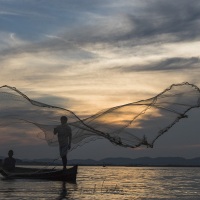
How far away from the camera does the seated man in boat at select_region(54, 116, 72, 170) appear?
17281 millimetres

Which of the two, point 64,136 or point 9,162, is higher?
point 64,136

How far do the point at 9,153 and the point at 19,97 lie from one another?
8046mm

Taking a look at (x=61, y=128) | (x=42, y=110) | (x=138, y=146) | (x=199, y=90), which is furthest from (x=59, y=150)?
(x=199, y=90)

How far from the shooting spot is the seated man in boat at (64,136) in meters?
17.3

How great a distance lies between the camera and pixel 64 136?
1819 cm

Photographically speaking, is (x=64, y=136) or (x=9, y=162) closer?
(x=64, y=136)

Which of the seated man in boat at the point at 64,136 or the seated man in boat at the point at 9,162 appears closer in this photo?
the seated man in boat at the point at 64,136

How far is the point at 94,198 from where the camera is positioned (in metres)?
14.0

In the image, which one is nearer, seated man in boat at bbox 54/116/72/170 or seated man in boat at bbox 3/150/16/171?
seated man in boat at bbox 54/116/72/170

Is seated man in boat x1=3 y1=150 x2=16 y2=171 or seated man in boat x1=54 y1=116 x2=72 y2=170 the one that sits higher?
seated man in boat x1=54 y1=116 x2=72 y2=170

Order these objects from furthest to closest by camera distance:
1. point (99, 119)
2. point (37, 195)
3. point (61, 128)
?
1. point (61, 128)
2. point (99, 119)
3. point (37, 195)

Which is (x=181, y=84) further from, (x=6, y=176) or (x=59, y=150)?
(x=6, y=176)

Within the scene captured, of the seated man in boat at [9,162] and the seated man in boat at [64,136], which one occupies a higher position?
the seated man in boat at [64,136]

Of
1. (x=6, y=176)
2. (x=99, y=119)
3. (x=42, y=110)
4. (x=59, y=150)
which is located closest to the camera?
(x=99, y=119)
